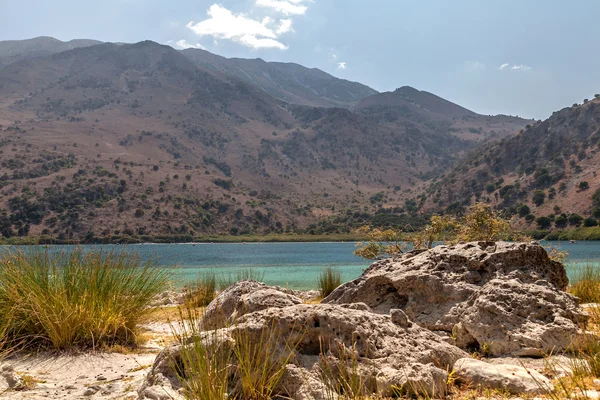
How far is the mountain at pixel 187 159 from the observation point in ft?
249

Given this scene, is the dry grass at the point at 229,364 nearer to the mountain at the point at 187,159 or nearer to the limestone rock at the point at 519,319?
the limestone rock at the point at 519,319

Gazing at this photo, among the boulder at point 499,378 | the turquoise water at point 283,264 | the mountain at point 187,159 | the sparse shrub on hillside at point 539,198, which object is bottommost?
the turquoise water at point 283,264

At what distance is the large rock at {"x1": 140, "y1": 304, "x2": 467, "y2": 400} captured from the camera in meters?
4.01

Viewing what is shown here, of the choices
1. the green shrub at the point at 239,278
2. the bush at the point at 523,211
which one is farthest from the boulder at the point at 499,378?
the bush at the point at 523,211

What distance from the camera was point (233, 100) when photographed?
7362 inches

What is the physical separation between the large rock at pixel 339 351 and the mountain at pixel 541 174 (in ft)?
219

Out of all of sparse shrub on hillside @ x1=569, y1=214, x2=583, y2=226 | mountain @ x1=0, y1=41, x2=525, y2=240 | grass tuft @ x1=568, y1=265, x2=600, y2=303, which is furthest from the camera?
mountain @ x1=0, y1=41, x2=525, y2=240

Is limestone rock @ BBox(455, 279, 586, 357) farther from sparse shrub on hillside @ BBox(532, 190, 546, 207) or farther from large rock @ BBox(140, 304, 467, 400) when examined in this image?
sparse shrub on hillside @ BBox(532, 190, 546, 207)

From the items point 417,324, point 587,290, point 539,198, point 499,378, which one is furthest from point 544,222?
point 499,378

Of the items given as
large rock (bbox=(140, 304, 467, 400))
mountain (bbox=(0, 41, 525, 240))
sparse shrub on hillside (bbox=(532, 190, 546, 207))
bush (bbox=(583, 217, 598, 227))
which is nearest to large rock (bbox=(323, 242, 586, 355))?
large rock (bbox=(140, 304, 467, 400))

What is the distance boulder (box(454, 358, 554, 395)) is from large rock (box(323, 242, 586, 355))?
2.75 feet

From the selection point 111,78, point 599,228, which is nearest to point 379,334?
point 599,228

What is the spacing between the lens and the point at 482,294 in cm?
602

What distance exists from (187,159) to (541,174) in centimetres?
8351
